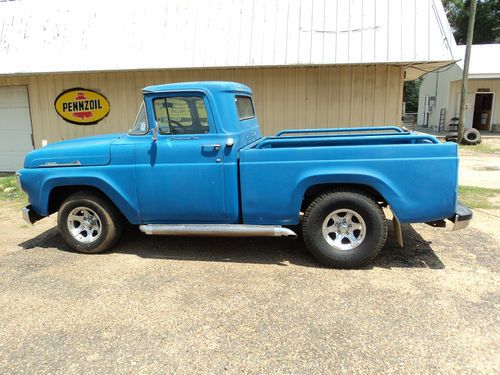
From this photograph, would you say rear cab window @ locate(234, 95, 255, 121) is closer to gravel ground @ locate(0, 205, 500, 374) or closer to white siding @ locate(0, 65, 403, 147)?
gravel ground @ locate(0, 205, 500, 374)

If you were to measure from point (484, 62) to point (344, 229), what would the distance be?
22.4 metres

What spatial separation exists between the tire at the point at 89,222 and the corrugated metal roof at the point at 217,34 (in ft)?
14.1

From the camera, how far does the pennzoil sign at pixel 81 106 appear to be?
9.54 meters

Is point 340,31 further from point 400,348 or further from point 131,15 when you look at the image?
point 400,348

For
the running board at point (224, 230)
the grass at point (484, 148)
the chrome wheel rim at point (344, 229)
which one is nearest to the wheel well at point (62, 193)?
the running board at point (224, 230)

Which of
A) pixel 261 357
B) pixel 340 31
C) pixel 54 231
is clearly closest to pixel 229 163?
pixel 261 357

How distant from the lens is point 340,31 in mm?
7977

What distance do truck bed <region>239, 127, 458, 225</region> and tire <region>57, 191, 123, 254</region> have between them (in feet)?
5.62

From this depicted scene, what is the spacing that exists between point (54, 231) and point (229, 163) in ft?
11.1

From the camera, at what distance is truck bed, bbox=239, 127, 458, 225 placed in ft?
13.5

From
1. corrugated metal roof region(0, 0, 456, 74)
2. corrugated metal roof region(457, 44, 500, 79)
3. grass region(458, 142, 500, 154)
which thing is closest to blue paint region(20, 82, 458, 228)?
corrugated metal roof region(0, 0, 456, 74)

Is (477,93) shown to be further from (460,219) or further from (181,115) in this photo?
(181,115)

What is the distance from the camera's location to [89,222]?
16.8 ft

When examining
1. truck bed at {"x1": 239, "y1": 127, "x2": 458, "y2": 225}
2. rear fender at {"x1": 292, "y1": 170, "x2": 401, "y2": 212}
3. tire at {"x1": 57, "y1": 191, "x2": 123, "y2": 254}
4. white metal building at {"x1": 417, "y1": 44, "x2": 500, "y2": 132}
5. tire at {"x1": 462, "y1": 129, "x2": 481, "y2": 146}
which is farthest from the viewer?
white metal building at {"x1": 417, "y1": 44, "x2": 500, "y2": 132}
